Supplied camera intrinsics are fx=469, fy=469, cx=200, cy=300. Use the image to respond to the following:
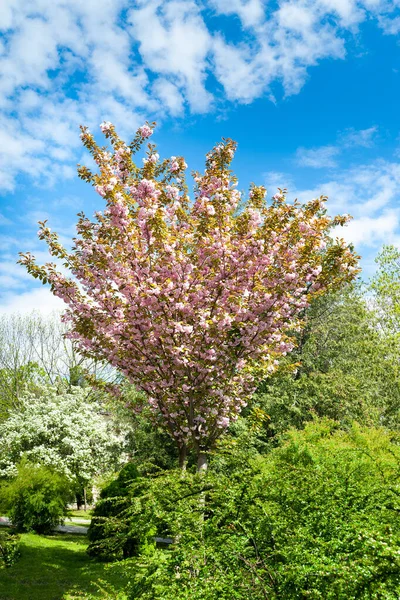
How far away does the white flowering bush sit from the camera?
17.3m

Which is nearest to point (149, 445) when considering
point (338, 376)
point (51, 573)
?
point (338, 376)

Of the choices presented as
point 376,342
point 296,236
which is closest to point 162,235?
point 296,236

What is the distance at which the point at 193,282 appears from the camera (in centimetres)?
852

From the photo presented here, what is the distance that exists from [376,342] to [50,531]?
1600 cm

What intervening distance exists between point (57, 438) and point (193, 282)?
12243mm

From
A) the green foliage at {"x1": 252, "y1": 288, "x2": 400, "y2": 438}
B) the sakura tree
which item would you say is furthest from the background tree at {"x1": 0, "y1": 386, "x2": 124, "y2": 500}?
the sakura tree

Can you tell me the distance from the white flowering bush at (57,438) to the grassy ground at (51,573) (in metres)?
3.48

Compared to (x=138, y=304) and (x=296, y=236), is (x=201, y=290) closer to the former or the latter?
(x=138, y=304)

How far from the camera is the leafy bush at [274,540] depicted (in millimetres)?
2672

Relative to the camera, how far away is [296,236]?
362 inches

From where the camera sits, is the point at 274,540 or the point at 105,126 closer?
the point at 274,540

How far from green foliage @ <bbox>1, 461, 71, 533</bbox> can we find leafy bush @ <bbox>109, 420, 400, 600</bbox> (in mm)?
11127

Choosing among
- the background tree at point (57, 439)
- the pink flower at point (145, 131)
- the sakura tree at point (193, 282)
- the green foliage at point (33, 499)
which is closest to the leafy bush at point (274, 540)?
the sakura tree at point (193, 282)

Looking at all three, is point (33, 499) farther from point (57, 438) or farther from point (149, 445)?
point (149, 445)
